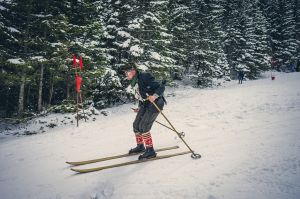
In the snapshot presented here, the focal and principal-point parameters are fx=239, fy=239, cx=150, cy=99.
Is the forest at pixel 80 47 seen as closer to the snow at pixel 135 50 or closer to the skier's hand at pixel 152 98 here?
the snow at pixel 135 50

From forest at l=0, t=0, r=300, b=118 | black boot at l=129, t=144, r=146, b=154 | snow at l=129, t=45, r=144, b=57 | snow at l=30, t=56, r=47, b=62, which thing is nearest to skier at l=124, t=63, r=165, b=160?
black boot at l=129, t=144, r=146, b=154

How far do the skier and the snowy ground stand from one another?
622mm

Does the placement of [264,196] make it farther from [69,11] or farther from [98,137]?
[69,11]

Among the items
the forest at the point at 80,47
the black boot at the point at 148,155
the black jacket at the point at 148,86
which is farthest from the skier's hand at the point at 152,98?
the forest at the point at 80,47

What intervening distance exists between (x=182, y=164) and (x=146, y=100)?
77.3 inches

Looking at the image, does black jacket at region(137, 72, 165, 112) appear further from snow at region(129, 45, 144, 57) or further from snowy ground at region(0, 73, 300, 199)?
snow at region(129, 45, 144, 57)

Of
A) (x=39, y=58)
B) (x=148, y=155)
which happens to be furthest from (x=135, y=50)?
(x=148, y=155)

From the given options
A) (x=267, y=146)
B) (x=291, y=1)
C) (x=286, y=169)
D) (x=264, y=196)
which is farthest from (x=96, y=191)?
(x=291, y=1)

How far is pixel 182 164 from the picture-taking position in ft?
19.0

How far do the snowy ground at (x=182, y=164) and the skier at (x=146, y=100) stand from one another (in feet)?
2.04

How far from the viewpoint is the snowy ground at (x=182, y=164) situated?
4.55m

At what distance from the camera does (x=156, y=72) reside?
60.2 feet

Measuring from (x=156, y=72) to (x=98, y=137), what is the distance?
32.0ft

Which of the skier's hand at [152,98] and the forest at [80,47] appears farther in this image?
the forest at [80,47]
